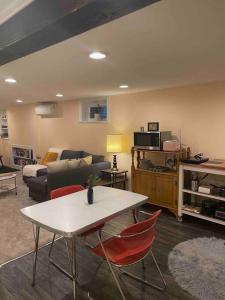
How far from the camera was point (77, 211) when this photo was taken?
212 centimetres

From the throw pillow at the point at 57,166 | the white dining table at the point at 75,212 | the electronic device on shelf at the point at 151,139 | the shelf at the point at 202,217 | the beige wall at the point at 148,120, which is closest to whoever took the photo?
the white dining table at the point at 75,212

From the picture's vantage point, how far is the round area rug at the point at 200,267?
215 cm

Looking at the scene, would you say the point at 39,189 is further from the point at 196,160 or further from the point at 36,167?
the point at 196,160

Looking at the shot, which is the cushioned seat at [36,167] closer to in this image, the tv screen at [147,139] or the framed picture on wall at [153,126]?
the tv screen at [147,139]

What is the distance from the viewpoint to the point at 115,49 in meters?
1.97

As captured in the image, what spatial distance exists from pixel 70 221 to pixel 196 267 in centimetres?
152

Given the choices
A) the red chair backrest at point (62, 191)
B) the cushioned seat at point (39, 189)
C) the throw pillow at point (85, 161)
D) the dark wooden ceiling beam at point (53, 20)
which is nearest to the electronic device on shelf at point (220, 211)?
the red chair backrest at point (62, 191)

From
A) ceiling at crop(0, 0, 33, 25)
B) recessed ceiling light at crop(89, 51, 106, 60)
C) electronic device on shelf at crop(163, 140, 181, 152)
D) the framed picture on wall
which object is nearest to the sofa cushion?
the framed picture on wall

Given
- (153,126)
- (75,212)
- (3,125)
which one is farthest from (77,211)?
(3,125)

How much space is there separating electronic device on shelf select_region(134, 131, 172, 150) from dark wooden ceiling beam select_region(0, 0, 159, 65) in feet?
8.86

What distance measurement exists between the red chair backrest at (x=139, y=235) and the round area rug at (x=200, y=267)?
68cm

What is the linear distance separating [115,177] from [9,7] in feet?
12.6

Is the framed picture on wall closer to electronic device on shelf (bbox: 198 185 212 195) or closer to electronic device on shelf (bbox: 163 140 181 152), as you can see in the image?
electronic device on shelf (bbox: 163 140 181 152)

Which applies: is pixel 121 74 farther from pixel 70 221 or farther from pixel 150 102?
pixel 70 221
